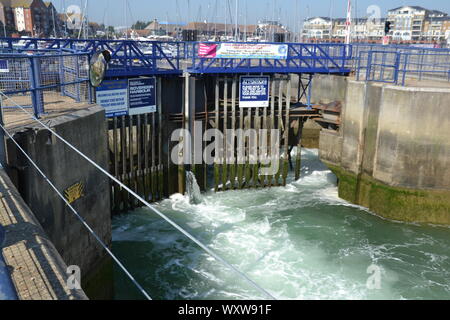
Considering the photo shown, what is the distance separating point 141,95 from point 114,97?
3.99ft

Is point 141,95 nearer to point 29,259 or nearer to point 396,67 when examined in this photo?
point 396,67

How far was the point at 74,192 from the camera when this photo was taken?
8.24 m

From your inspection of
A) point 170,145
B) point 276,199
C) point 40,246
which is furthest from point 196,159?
point 40,246

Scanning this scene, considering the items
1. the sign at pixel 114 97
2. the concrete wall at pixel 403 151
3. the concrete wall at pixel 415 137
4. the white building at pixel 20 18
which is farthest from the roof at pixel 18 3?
the concrete wall at pixel 415 137

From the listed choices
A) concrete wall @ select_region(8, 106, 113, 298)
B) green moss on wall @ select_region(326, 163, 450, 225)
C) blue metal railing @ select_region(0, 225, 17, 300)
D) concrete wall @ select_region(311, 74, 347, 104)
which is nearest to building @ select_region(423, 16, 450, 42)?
concrete wall @ select_region(311, 74, 347, 104)

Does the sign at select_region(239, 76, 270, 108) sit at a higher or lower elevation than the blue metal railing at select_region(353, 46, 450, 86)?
lower

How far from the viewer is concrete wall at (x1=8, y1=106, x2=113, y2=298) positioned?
7.00m

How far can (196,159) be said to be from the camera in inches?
688

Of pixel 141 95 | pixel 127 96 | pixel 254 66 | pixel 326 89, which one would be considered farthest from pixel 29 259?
pixel 326 89

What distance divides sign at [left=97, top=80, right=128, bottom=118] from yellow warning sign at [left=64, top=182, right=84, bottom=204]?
6.51 metres

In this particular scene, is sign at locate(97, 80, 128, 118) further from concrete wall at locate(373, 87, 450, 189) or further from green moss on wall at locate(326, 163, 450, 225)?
green moss on wall at locate(326, 163, 450, 225)

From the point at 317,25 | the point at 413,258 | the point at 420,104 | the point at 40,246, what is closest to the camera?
the point at 40,246
